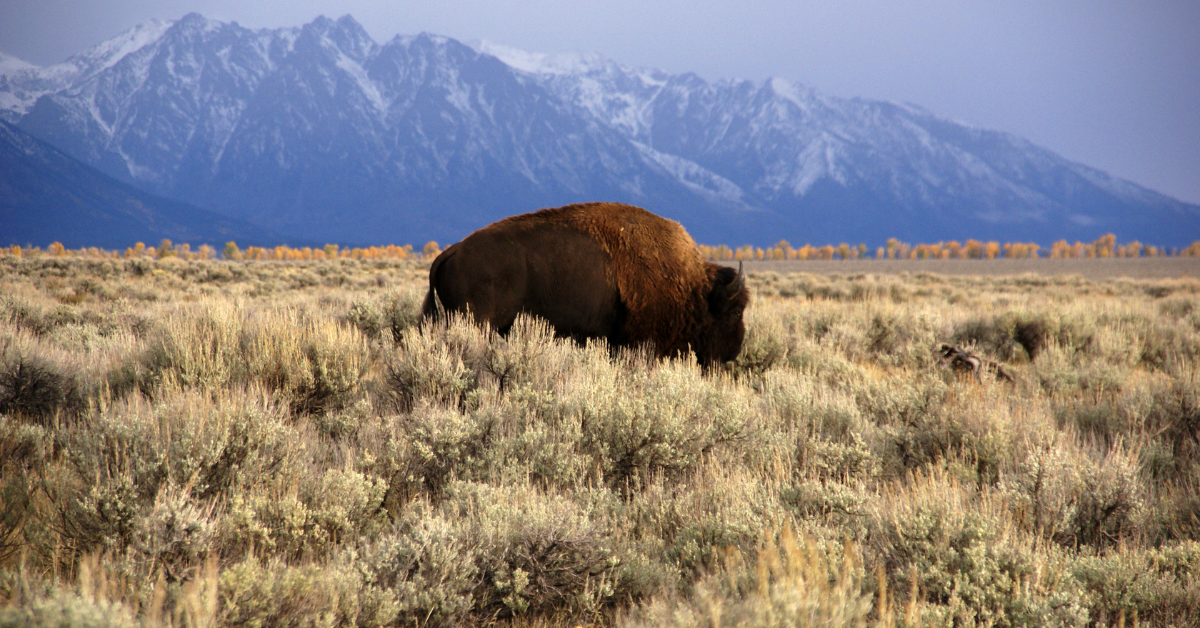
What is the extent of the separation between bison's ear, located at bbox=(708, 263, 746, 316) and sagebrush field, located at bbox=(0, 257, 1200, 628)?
1.39 meters

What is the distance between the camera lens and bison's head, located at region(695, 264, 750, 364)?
22.1ft

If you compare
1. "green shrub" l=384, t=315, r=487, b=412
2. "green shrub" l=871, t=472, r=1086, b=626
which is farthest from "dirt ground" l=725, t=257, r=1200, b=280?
"green shrub" l=871, t=472, r=1086, b=626

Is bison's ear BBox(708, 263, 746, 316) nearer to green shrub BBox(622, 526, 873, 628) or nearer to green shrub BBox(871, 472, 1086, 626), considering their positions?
green shrub BBox(871, 472, 1086, 626)

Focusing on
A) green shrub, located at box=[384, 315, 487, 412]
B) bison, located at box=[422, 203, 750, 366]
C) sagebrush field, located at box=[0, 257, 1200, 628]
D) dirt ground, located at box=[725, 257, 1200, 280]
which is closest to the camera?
sagebrush field, located at box=[0, 257, 1200, 628]

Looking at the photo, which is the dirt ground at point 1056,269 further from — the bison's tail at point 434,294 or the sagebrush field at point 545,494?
the sagebrush field at point 545,494

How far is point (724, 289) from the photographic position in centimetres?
671

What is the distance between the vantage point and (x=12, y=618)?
1350 mm

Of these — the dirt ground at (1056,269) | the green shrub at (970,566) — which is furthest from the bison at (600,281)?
the dirt ground at (1056,269)

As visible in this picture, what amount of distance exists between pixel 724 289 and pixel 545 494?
427 cm

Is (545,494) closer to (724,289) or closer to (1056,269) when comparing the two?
(724,289)

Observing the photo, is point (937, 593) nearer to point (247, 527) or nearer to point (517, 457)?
point (517, 457)

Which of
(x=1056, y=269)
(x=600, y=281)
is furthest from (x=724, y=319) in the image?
(x=1056, y=269)

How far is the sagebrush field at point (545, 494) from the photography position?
200 cm

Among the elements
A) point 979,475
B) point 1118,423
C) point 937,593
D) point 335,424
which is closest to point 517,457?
point 335,424
